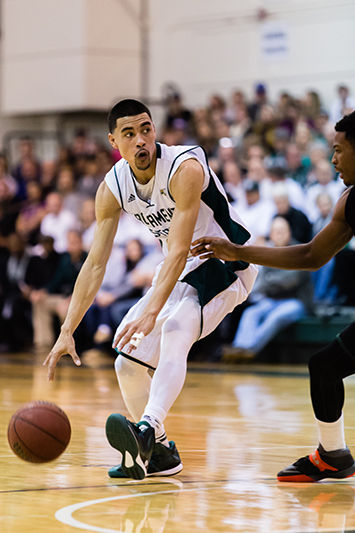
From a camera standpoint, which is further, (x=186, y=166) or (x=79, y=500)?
(x=186, y=166)

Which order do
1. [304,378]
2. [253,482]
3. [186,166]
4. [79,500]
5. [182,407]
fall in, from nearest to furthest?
[79,500] → [253,482] → [186,166] → [182,407] → [304,378]

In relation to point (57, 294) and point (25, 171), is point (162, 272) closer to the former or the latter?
point (57, 294)

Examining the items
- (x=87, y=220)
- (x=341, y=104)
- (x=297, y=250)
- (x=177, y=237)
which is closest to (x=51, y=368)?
(x=177, y=237)

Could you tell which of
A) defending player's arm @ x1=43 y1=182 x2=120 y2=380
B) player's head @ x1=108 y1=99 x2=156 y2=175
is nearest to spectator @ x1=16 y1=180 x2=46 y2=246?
defending player's arm @ x1=43 y1=182 x2=120 y2=380

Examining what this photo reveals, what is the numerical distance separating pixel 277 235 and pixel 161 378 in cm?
681

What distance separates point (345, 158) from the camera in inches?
185

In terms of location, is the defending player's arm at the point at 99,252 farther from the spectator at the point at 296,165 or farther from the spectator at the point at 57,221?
the spectator at the point at 57,221

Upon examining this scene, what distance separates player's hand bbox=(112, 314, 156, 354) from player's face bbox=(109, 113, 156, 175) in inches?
36.7

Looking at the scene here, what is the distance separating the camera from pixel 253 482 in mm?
4848

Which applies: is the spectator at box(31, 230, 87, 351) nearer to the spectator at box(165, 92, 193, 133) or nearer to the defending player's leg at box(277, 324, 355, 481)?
the spectator at box(165, 92, 193, 133)

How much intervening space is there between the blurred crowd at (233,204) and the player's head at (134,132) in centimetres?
646

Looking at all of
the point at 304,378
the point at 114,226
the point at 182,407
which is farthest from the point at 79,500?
the point at 304,378

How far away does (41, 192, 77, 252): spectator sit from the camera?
49.1 ft

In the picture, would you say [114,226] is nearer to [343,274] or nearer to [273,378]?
[273,378]
